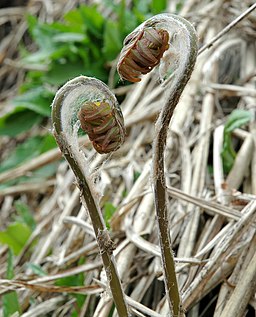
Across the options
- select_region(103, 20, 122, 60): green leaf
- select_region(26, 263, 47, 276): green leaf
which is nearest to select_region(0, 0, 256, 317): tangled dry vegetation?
select_region(26, 263, 47, 276): green leaf

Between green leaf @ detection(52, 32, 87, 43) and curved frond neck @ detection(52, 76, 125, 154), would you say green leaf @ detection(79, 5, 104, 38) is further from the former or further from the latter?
curved frond neck @ detection(52, 76, 125, 154)

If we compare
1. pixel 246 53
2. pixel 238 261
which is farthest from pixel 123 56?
pixel 246 53

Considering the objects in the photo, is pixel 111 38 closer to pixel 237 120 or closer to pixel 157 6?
pixel 157 6

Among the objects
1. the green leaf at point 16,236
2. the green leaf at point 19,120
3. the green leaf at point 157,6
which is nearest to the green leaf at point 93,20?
the green leaf at point 157,6

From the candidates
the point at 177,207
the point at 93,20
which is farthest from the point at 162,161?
the point at 93,20

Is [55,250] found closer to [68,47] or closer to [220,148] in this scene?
[220,148]

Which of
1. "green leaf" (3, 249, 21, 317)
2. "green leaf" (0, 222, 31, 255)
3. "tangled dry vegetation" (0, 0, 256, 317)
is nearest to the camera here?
"tangled dry vegetation" (0, 0, 256, 317)
